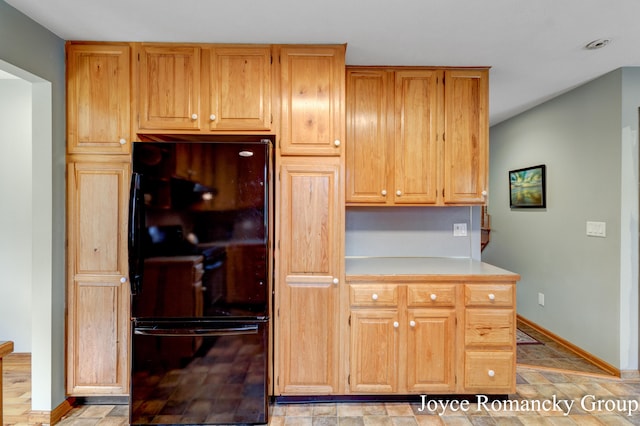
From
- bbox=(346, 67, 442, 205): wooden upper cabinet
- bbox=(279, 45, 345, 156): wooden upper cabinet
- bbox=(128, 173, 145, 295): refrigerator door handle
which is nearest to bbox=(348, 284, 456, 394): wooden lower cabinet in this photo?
bbox=(346, 67, 442, 205): wooden upper cabinet

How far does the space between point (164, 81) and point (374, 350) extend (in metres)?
2.21

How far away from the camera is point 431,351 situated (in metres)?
2.18

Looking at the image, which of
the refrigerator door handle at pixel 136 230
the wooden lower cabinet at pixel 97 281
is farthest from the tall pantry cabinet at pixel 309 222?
the wooden lower cabinet at pixel 97 281

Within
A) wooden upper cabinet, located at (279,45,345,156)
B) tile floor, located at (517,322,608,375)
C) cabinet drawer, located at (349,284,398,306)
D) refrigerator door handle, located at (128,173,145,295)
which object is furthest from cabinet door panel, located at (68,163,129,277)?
tile floor, located at (517,322,608,375)

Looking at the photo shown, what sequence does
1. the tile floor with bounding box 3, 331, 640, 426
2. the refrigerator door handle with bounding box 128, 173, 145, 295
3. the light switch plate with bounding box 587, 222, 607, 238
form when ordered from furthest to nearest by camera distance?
the light switch plate with bounding box 587, 222, 607, 238
the tile floor with bounding box 3, 331, 640, 426
the refrigerator door handle with bounding box 128, 173, 145, 295

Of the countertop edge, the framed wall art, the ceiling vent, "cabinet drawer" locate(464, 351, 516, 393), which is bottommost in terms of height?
"cabinet drawer" locate(464, 351, 516, 393)

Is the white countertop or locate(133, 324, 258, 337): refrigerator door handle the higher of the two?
the white countertop

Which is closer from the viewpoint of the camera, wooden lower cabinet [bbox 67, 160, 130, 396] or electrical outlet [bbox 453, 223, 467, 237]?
wooden lower cabinet [bbox 67, 160, 130, 396]

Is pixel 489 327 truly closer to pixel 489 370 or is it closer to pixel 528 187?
pixel 489 370

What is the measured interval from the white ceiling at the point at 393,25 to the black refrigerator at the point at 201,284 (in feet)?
2.32

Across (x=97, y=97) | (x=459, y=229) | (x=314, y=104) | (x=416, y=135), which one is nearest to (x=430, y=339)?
(x=459, y=229)

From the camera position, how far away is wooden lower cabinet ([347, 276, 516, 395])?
2.17 metres

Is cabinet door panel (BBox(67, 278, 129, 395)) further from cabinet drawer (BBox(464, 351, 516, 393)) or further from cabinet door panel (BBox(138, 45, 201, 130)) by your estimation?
cabinet drawer (BBox(464, 351, 516, 393))

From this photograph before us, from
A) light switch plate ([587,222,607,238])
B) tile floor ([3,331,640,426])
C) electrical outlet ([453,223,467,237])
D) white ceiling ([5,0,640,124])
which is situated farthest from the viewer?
electrical outlet ([453,223,467,237])
